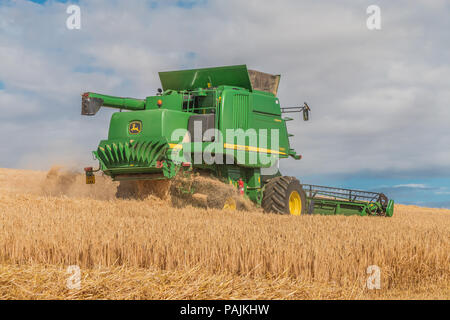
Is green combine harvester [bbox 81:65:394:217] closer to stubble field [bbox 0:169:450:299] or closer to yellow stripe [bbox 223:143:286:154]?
yellow stripe [bbox 223:143:286:154]

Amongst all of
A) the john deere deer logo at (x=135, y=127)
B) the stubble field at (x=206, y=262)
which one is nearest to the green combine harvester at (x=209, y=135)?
the john deere deer logo at (x=135, y=127)

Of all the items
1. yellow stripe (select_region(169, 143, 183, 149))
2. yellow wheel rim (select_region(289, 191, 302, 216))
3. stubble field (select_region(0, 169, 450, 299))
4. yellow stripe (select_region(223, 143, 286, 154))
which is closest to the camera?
stubble field (select_region(0, 169, 450, 299))

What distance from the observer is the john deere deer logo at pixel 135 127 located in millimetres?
10544

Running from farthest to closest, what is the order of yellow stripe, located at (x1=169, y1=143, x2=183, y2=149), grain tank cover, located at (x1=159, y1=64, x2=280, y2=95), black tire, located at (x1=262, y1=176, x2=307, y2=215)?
grain tank cover, located at (x1=159, y1=64, x2=280, y2=95)
black tire, located at (x1=262, y1=176, x2=307, y2=215)
yellow stripe, located at (x1=169, y1=143, x2=183, y2=149)

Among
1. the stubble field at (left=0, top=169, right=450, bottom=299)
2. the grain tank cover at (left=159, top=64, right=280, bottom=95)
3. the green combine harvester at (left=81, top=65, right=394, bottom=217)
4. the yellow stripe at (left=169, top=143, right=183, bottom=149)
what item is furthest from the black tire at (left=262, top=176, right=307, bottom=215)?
the stubble field at (left=0, top=169, right=450, bottom=299)

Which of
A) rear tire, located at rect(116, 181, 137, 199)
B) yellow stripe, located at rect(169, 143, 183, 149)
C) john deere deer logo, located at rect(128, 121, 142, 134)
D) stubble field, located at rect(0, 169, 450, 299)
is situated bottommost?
stubble field, located at rect(0, 169, 450, 299)

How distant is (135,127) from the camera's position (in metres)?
10.6

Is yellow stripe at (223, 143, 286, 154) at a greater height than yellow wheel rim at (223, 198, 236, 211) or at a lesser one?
greater

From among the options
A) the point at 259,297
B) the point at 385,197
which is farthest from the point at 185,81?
the point at 259,297

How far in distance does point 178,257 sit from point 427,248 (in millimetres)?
3042

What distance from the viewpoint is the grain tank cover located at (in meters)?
11.8

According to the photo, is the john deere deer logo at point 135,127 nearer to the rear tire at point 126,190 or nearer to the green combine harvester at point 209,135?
Result: the green combine harvester at point 209,135

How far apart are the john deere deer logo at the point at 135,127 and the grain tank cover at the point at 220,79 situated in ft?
7.13

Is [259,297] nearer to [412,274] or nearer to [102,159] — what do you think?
[412,274]
